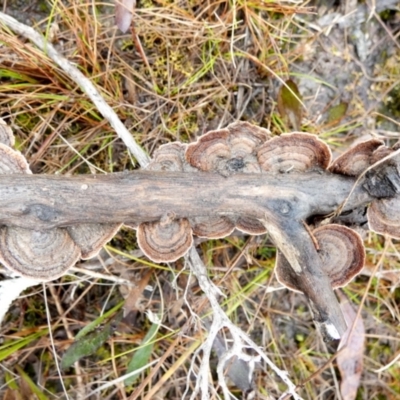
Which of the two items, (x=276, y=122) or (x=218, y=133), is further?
(x=276, y=122)

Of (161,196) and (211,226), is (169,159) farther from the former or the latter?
(211,226)

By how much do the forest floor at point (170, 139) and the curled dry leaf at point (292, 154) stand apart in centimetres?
73

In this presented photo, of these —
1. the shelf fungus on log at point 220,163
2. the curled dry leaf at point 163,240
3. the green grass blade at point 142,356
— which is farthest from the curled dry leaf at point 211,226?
the green grass blade at point 142,356

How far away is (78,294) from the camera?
10.5ft

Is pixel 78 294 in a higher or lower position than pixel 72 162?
lower

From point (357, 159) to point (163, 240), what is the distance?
40.6 inches

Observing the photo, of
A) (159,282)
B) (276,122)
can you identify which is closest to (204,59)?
(276,122)

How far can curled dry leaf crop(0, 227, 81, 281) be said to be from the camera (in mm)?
2330

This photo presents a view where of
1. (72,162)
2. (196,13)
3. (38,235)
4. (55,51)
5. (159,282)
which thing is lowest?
(159,282)

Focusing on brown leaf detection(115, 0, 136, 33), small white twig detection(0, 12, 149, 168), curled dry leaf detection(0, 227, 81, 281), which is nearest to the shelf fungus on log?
small white twig detection(0, 12, 149, 168)

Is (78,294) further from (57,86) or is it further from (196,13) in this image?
(196,13)

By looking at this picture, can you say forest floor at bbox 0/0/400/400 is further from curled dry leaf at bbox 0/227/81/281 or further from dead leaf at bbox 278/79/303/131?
curled dry leaf at bbox 0/227/81/281

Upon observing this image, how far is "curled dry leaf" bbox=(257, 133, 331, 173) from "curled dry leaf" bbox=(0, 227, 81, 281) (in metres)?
1.09

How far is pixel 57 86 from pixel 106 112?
39 centimetres
